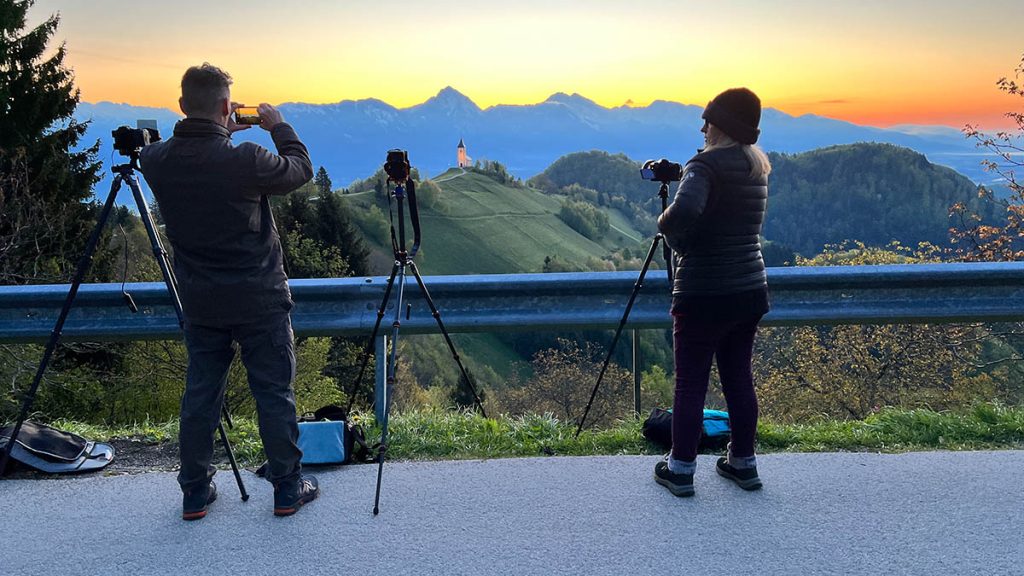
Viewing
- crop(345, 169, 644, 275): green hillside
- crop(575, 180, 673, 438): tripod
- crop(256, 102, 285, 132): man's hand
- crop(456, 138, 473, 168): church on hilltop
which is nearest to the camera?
crop(256, 102, 285, 132): man's hand

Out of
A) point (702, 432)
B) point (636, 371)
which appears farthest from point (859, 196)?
point (702, 432)

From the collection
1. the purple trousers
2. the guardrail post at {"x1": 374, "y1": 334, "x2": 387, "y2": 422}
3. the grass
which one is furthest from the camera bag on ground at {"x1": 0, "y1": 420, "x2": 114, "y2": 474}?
the purple trousers

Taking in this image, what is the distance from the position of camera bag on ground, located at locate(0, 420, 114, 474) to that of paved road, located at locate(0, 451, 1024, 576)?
158 mm

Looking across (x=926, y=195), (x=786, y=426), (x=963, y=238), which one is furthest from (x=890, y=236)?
(x=786, y=426)

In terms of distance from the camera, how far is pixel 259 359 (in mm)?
3646

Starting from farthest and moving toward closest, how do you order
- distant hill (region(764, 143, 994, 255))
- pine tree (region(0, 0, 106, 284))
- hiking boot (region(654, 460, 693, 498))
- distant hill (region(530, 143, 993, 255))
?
distant hill (region(764, 143, 994, 255)), distant hill (region(530, 143, 993, 255)), pine tree (region(0, 0, 106, 284)), hiking boot (region(654, 460, 693, 498))

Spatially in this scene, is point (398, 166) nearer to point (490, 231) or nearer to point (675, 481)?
point (675, 481)

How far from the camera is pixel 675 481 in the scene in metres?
3.85

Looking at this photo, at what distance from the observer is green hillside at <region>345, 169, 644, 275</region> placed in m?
91.1

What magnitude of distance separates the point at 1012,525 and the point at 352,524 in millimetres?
2928

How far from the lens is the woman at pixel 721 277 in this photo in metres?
3.58

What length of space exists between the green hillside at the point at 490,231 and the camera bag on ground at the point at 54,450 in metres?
73.8

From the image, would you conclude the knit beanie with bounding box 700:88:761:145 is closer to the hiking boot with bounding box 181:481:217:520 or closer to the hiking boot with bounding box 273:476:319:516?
the hiking boot with bounding box 273:476:319:516

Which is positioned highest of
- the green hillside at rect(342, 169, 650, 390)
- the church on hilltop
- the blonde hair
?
the church on hilltop
